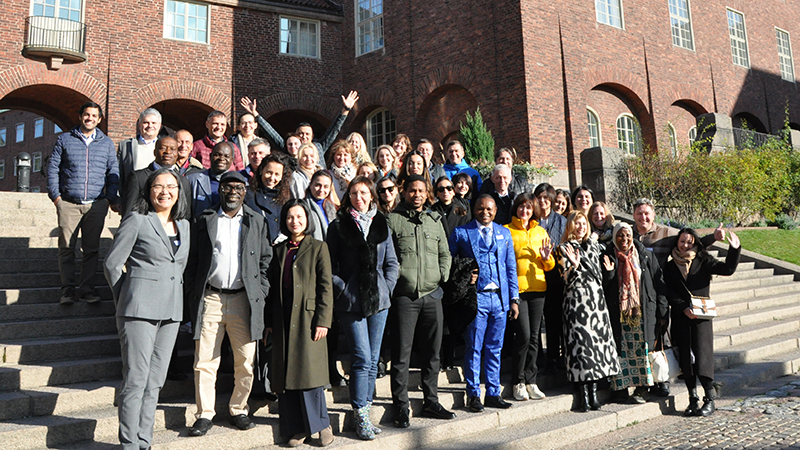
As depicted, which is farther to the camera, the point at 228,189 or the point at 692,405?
the point at 692,405

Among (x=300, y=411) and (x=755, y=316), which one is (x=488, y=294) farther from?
(x=755, y=316)

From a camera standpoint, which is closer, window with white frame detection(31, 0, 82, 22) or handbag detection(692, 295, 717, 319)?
handbag detection(692, 295, 717, 319)

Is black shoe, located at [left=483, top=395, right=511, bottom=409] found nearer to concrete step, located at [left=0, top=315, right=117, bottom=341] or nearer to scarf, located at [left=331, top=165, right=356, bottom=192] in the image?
scarf, located at [left=331, top=165, right=356, bottom=192]

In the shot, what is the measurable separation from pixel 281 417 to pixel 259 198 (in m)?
1.91

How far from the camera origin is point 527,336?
534cm

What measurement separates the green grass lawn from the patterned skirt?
8148 millimetres

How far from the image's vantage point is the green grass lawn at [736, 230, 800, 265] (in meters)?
12.0

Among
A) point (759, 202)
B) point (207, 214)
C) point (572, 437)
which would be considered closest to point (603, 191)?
point (759, 202)

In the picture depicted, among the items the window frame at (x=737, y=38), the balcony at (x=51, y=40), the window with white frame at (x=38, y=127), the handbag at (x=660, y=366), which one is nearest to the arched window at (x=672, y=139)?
the window frame at (x=737, y=38)

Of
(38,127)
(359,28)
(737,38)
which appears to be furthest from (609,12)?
(38,127)

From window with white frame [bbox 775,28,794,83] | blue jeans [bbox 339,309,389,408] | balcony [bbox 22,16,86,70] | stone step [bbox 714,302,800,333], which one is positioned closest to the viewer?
blue jeans [bbox 339,309,389,408]

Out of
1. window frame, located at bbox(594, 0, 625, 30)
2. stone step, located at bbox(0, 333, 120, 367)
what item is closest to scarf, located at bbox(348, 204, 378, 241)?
stone step, located at bbox(0, 333, 120, 367)

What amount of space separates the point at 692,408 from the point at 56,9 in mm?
16762

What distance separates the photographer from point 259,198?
17.1 ft
